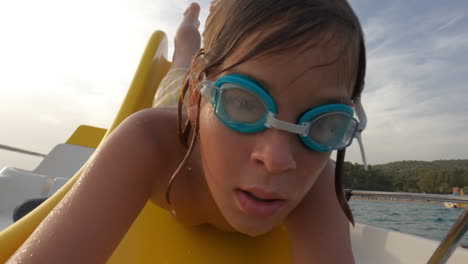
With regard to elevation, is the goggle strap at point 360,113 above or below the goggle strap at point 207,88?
above

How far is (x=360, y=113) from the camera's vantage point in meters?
1.16

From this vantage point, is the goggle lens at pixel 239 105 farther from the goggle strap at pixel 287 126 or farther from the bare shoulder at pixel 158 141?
the bare shoulder at pixel 158 141

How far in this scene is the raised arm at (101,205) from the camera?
0.95 m


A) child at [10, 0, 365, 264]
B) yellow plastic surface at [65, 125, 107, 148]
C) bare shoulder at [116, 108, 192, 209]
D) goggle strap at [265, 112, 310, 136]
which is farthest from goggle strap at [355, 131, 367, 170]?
yellow plastic surface at [65, 125, 107, 148]

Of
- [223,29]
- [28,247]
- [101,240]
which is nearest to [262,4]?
[223,29]

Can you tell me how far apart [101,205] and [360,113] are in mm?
881

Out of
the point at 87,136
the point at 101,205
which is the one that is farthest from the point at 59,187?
the point at 101,205

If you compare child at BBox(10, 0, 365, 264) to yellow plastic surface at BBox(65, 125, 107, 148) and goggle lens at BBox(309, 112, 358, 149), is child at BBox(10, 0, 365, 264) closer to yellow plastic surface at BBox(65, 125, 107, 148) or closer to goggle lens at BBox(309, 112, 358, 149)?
goggle lens at BBox(309, 112, 358, 149)

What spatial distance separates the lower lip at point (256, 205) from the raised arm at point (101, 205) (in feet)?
1.34

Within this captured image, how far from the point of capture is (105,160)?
1.14m

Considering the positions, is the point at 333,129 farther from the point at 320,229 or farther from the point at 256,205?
the point at 320,229

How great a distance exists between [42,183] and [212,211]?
2402 mm

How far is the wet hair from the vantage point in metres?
0.92

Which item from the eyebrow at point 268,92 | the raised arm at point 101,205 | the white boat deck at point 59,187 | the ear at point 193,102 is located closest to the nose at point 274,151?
the eyebrow at point 268,92
